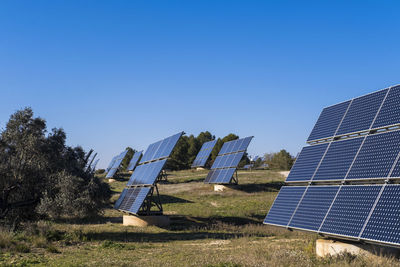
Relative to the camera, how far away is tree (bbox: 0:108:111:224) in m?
Answer: 20.4

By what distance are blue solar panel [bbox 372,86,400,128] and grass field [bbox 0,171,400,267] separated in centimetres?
498

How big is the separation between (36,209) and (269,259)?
1386 centimetres

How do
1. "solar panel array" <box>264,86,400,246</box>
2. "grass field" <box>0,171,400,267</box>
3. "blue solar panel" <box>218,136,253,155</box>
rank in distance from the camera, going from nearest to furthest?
1. "solar panel array" <box>264,86,400,246</box>
2. "grass field" <box>0,171,400,267</box>
3. "blue solar panel" <box>218,136,253,155</box>

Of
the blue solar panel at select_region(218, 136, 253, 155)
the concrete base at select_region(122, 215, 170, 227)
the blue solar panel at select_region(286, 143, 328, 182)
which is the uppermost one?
the blue solar panel at select_region(218, 136, 253, 155)

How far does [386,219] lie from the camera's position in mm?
11211

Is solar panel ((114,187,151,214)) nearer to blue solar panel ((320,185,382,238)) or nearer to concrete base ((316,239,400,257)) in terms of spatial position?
concrete base ((316,239,400,257))

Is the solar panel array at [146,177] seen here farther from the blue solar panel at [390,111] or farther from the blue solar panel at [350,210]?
the blue solar panel at [390,111]

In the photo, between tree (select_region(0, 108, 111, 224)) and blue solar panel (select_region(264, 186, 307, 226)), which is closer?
blue solar panel (select_region(264, 186, 307, 226))

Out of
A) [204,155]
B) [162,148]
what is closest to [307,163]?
[162,148]

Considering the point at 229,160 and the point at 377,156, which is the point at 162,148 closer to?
the point at 377,156

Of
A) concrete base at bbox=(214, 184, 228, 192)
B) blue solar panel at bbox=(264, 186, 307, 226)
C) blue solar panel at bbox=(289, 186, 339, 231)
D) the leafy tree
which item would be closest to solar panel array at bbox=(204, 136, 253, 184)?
concrete base at bbox=(214, 184, 228, 192)

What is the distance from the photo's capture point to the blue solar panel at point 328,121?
17.2 metres

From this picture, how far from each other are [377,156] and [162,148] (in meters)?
18.6

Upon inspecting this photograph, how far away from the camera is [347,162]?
14.5 meters
